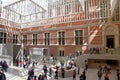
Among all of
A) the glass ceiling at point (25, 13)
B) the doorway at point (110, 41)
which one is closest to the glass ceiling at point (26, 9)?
the glass ceiling at point (25, 13)

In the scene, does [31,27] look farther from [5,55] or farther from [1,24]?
[5,55]

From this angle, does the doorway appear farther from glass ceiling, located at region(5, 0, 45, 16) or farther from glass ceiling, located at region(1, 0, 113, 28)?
glass ceiling, located at region(5, 0, 45, 16)

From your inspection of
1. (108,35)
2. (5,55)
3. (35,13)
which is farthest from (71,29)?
(5,55)

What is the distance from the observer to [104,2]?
23000 mm

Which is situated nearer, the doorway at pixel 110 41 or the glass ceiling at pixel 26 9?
the doorway at pixel 110 41

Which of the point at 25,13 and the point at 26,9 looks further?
the point at 25,13

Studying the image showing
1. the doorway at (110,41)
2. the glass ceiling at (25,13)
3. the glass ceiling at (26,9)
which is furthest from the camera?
the glass ceiling at (26,9)

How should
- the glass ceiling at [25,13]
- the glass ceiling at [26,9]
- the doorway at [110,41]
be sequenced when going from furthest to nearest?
the glass ceiling at [26,9] < the glass ceiling at [25,13] < the doorway at [110,41]

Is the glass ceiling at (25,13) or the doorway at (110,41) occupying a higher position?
the glass ceiling at (25,13)

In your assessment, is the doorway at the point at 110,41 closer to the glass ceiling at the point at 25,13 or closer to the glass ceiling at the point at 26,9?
the glass ceiling at the point at 25,13

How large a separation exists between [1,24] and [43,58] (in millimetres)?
10372

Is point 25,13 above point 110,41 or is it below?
above

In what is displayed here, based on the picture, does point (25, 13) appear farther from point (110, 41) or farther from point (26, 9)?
point (110, 41)

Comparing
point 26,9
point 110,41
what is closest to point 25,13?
point 26,9
